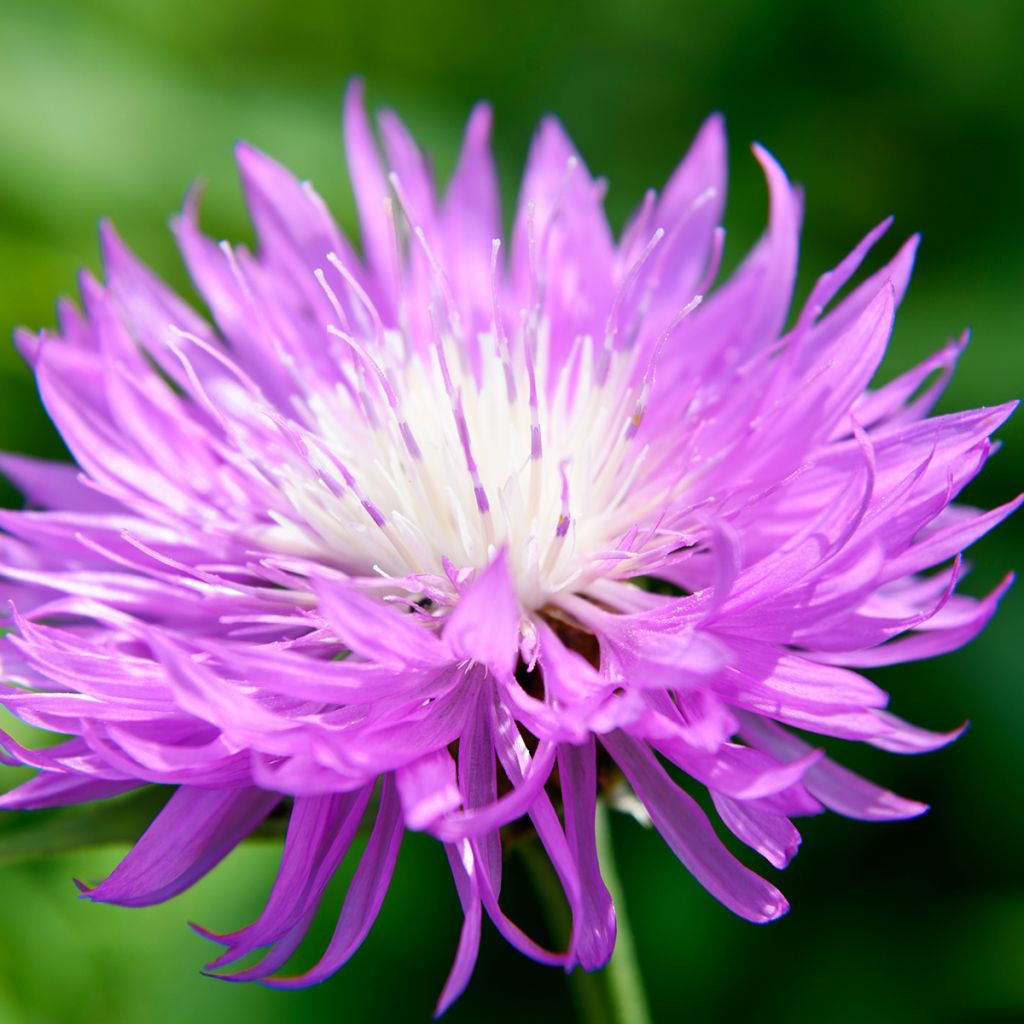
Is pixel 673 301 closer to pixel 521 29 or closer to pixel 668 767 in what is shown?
pixel 668 767

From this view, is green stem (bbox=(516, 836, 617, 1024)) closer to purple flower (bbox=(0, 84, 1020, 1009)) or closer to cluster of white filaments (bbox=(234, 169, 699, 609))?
purple flower (bbox=(0, 84, 1020, 1009))

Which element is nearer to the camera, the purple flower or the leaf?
the purple flower

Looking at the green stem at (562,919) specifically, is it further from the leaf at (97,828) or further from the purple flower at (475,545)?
the leaf at (97,828)

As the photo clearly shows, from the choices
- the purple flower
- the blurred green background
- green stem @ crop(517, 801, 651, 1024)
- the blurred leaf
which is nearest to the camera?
the purple flower

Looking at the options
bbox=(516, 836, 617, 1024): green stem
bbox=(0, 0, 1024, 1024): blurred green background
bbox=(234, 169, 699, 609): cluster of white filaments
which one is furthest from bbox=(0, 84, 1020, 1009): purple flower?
bbox=(0, 0, 1024, 1024): blurred green background

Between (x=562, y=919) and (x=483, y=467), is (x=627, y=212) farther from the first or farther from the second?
(x=562, y=919)

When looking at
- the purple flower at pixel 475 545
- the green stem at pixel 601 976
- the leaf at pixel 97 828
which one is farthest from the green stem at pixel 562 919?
the leaf at pixel 97 828

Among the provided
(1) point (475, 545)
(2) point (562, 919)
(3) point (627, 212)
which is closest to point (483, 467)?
(1) point (475, 545)
